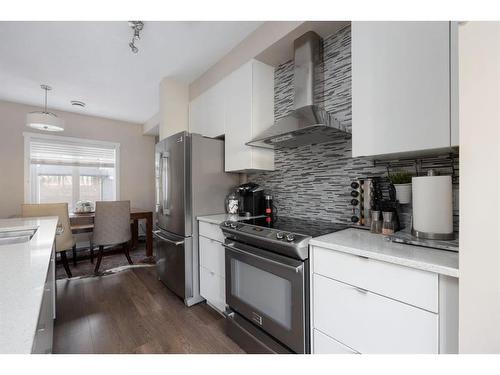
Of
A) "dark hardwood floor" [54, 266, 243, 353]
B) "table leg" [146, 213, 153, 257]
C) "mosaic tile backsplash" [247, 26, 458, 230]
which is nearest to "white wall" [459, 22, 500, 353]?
"mosaic tile backsplash" [247, 26, 458, 230]

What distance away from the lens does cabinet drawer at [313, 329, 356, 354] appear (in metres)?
1.04

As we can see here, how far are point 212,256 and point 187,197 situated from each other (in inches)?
23.1

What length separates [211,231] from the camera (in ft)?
6.32

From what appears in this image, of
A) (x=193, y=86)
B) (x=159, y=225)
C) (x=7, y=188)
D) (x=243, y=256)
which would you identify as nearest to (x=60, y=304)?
(x=159, y=225)

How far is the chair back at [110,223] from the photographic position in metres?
2.94

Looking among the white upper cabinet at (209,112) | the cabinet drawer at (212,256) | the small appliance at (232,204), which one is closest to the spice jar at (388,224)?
the cabinet drawer at (212,256)

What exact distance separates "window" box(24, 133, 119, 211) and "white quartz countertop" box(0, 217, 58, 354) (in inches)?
139

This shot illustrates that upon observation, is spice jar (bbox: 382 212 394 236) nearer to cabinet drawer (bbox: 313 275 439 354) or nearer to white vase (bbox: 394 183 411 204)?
white vase (bbox: 394 183 411 204)

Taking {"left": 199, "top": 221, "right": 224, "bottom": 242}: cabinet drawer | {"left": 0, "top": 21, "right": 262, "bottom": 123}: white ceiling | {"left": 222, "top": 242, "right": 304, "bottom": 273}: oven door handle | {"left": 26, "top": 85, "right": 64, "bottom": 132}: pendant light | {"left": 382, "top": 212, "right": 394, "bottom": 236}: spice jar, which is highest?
{"left": 0, "top": 21, "right": 262, "bottom": 123}: white ceiling

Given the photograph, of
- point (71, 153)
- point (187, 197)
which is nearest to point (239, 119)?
point (187, 197)

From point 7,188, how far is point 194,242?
3.51 m

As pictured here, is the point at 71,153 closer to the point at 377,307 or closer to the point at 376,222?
the point at 376,222

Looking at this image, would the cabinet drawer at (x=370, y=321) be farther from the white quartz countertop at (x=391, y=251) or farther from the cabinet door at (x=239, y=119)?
the cabinet door at (x=239, y=119)
